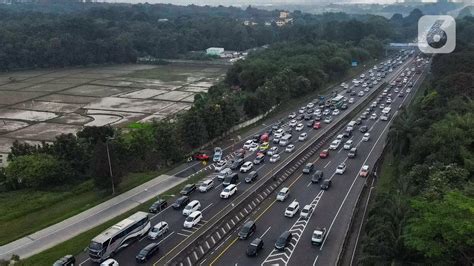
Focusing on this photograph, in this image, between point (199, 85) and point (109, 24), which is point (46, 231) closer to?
point (199, 85)

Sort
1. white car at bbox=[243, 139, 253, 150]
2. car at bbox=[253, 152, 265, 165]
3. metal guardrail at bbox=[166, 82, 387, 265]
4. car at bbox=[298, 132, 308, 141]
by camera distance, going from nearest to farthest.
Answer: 1. metal guardrail at bbox=[166, 82, 387, 265]
2. car at bbox=[253, 152, 265, 165]
3. white car at bbox=[243, 139, 253, 150]
4. car at bbox=[298, 132, 308, 141]

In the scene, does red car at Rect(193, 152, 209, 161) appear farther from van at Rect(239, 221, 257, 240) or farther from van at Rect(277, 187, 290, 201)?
van at Rect(239, 221, 257, 240)

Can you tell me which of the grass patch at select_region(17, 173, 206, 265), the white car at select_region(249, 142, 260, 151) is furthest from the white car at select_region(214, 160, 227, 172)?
the grass patch at select_region(17, 173, 206, 265)

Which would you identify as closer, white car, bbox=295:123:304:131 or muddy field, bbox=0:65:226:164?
white car, bbox=295:123:304:131

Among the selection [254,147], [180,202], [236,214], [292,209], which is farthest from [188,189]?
[254,147]

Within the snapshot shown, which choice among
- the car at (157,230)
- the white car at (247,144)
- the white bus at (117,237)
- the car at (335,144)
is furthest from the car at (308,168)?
the white bus at (117,237)

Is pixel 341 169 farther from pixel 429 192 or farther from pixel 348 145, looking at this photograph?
pixel 429 192
